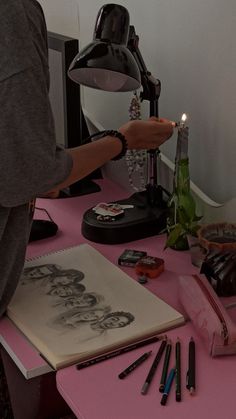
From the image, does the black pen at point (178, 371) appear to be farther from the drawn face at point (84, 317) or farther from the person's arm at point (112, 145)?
the person's arm at point (112, 145)

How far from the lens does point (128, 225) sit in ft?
4.33

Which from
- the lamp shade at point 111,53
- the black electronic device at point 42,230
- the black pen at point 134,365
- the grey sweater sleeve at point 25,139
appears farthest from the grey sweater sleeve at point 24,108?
the black electronic device at point 42,230

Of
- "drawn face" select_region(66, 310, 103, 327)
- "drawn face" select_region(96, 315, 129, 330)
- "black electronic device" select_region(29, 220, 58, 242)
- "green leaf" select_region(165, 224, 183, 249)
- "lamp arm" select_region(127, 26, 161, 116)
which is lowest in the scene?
"black electronic device" select_region(29, 220, 58, 242)

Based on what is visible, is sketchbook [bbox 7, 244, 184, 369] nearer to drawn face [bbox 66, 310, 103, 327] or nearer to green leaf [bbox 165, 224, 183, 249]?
drawn face [bbox 66, 310, 103, 327]

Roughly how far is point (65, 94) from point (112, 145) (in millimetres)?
362

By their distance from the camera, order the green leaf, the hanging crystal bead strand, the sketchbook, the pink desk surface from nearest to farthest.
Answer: the pink desk surface → the sketchbook → the green leaf → the hanging crystal bead strand

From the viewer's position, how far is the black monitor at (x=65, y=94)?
143 centimetres

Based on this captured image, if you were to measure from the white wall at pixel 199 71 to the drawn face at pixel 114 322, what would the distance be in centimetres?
45

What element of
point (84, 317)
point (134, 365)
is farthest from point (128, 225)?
point (134, 365)

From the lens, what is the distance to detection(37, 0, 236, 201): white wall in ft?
4.26

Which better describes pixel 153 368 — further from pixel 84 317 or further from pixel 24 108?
pixel 24 108

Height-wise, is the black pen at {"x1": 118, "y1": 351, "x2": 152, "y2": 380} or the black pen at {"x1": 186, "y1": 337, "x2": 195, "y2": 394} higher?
the black pen at {"x1": 186, "y1": 337, "x2": 195, "y2": 394}

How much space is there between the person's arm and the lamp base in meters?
0.15

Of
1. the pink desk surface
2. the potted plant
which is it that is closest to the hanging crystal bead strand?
the potted plant
